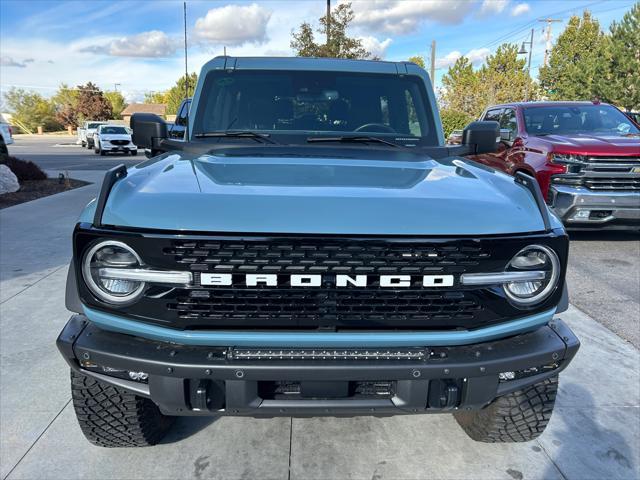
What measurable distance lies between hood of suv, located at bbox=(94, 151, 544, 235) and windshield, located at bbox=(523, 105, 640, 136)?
5.96 m

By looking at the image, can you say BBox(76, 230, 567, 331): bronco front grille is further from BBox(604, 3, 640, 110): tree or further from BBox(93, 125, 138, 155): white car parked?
BBox(604, 3, 640, 110): tree

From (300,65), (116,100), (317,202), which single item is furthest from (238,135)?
(116,100)

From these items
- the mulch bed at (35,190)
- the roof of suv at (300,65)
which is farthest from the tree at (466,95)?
→ the roof of suv at (300,65)

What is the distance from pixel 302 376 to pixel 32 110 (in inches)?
3264

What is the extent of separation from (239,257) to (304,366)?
460 mm

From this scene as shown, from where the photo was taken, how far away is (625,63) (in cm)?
2830

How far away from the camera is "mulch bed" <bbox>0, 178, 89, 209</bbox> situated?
32.1ft

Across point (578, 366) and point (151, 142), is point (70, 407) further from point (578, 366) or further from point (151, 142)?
point (578, 366)

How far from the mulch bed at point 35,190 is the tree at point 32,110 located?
66997 millimetres

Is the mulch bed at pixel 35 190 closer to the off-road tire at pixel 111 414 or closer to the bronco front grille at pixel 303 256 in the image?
the off-road tire at pixel 111 414

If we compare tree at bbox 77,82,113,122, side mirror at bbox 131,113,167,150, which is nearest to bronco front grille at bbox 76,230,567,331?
side mirror at bbox 131,113,167,150

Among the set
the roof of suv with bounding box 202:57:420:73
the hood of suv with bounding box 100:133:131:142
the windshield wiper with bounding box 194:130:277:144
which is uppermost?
the roof of suv with bounding box 202:57:420:73

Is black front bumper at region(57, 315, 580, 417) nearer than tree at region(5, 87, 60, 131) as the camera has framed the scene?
Yes

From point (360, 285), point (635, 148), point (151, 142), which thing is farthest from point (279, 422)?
point (635, 148)
